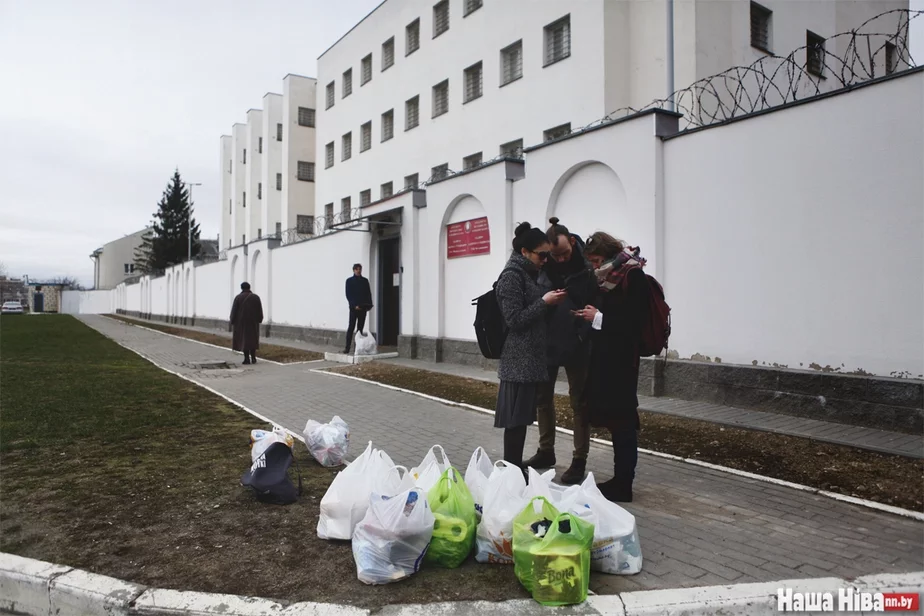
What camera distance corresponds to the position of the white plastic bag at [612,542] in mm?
3465

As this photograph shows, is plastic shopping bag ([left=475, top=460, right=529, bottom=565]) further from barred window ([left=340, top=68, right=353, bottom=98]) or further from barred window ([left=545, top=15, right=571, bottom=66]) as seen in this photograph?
barred window ([left=340, top=68, right=353, bottom=98])

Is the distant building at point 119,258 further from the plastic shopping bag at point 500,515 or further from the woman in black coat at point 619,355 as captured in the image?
the plastic shopping bag at point 500,515

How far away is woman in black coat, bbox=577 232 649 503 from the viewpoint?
4613 millimetres

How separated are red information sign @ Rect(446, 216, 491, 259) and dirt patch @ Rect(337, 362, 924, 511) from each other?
5.48 metres

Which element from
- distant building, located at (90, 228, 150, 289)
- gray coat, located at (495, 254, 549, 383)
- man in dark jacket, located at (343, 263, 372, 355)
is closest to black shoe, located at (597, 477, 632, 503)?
gray coat, located at (495, 254, 549, 383)

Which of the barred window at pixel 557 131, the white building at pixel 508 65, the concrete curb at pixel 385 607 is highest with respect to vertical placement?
the white building at pixel 508 65

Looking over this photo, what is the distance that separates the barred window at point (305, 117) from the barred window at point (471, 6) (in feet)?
59.4

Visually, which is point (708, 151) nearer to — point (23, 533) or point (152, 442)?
point (152, 442)

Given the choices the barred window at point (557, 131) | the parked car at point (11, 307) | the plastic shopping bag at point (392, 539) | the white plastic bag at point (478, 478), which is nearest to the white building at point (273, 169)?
the barred window at point (557, 131)

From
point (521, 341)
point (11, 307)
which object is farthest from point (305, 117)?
point (11, 307)

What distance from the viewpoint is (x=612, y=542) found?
347cm

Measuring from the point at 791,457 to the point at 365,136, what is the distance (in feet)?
80.9

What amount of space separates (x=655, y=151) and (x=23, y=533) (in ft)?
27.4

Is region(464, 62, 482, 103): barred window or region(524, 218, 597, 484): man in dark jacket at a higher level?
region(464, 62, 482, 103): barred window
